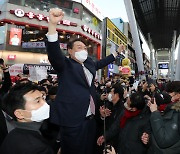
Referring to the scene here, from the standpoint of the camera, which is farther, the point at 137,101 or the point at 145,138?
the point at 137,101

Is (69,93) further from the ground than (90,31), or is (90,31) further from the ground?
(90,31)

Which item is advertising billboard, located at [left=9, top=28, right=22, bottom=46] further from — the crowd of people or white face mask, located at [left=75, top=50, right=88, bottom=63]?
white face mask, located at [left=75, top=50, right=88, bottom=63]

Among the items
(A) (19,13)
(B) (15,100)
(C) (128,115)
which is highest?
(A) (19,13)

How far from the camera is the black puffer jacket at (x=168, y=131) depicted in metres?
1.89

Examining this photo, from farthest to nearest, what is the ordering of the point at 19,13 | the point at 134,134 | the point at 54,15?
the point at 19,13 < the point at 134,134 < the point at 54,15

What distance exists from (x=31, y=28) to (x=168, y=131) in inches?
713

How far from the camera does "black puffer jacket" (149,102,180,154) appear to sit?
189 cm

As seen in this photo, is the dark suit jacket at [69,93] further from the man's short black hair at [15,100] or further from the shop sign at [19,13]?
the shop sign at [19,13]

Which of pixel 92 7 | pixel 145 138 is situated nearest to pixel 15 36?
pixel 92 7

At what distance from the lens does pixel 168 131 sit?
1897 mm

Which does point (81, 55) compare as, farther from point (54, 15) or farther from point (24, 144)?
point (24, 144)

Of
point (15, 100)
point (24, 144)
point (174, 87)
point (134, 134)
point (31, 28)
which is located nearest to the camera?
point (24, 144)

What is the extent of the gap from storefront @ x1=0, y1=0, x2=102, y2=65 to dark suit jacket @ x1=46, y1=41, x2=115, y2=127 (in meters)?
13.6

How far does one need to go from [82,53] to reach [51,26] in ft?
1.69
